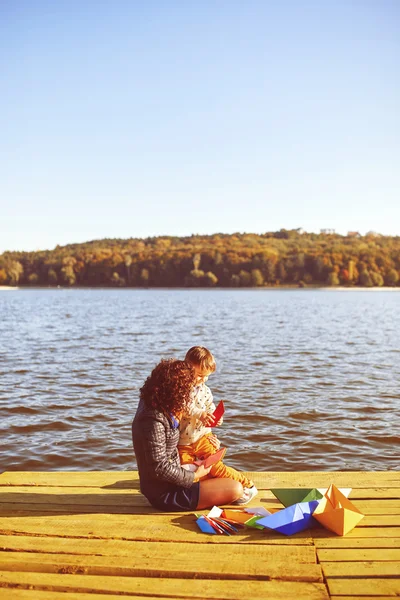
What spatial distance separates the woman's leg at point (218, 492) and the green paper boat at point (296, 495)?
326 mm

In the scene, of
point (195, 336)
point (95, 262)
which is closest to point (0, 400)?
point (195, 336)

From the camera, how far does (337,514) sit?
4.41m

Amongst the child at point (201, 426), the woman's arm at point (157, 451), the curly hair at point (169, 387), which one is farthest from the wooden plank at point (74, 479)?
the curly hair at point (169, 387)

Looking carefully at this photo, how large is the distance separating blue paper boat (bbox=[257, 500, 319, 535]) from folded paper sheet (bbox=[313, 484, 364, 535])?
0.06m

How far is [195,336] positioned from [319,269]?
99560 millimetres

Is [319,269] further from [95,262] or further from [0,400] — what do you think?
[0,400]

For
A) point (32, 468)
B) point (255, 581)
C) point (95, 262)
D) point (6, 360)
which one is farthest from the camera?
point (95, 262)

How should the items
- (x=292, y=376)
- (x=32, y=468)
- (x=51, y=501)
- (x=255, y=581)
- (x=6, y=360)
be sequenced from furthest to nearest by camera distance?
(x=6, y=360) < (x=292, y=376) < (x=32, y=468) < (x=51, y=501) < (x=255, y=581)

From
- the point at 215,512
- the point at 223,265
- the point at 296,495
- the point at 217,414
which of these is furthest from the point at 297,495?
the point at 223,265

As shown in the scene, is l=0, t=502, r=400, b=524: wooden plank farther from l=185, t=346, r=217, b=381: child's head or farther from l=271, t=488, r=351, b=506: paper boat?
l=185, t=346, r=217, b=381: child's head

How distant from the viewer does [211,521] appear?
4.63 m

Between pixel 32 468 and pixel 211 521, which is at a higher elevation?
pixel 211 521

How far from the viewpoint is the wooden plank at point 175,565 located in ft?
12.6

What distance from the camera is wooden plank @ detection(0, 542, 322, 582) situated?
385cm
